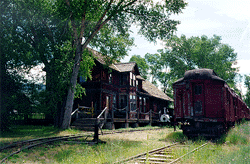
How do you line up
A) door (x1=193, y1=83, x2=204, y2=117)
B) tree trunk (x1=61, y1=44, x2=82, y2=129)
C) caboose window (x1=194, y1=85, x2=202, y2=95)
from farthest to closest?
1. tree trunk (x1=61, y1=44, x2=82, y2=129)
2. caboose window (x1=194, y1=85, x2=202, y2=95)
3. door (x1=193, y1=83, x2=204, y2=117)

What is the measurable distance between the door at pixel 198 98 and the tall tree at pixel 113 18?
7249 mm

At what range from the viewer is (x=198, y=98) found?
1457 cm

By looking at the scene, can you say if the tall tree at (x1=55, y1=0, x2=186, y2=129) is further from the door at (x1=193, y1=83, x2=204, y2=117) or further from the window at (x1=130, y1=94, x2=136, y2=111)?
the window at (x1=130, y1=94, x2=136, y2=111)

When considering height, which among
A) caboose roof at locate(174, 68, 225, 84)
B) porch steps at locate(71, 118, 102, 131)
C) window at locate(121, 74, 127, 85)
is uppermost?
window at locate(121, 74, 127, 85)

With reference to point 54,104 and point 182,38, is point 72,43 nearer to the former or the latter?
point 54,104

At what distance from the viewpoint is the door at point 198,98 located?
47.4 feet

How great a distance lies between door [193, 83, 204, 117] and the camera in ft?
47.4

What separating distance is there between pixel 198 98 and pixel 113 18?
10277mm

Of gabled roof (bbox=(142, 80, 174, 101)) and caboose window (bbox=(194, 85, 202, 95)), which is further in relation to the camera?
gabled roof (bbox=(142, 80, 174, 101))

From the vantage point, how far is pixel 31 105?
17.5 meters

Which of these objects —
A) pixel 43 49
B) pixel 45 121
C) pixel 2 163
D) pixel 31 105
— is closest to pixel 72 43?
pixel 43 49

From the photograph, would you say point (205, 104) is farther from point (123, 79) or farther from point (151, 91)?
point (151, 91)

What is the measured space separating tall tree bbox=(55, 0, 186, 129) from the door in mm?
7249

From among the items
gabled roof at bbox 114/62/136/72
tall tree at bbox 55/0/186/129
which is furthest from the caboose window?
gabled roof at bbox 114/62/136/72
